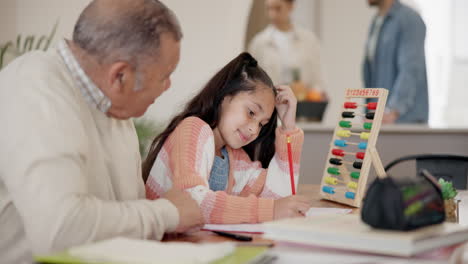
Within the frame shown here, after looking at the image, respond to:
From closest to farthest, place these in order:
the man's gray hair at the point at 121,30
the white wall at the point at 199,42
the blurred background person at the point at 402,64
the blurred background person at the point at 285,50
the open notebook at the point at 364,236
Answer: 1. the open notebook at the point at 364,236
2. the man's gray hair at the point at 121,30
3. the white wall at the point at 199,42
4. the blurred background person at the point at 402,64
5. the blurred background person at the point at 285,50

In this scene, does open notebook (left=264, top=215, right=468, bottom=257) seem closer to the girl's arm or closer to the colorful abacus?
the girl's arm

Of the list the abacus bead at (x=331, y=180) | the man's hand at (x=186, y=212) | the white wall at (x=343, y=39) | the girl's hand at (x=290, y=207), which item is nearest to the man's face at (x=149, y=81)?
the man's hand at (x=186, y=212)

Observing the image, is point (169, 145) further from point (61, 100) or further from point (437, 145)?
point (437, 145)

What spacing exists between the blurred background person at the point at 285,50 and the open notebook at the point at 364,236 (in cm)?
590

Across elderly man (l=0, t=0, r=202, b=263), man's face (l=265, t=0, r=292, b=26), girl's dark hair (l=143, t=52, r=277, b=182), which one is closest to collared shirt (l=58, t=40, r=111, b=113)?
elderly man (l=0, t=0, r=202, b=263)

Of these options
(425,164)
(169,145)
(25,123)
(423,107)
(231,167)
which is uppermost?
(25,123)

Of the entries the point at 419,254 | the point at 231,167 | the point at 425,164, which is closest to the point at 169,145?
the point at 231,167

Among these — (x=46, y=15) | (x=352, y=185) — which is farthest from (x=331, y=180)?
(x=46, y=15)

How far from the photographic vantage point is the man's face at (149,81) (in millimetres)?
1251

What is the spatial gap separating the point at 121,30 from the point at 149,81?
12cm

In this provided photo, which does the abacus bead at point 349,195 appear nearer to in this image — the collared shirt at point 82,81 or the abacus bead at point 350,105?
the abacus bead at point 350,105

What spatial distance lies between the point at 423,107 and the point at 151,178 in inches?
173

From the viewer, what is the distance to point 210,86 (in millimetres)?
2016

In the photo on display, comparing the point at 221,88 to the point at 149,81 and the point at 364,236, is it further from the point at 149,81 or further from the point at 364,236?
the point at 364,236
